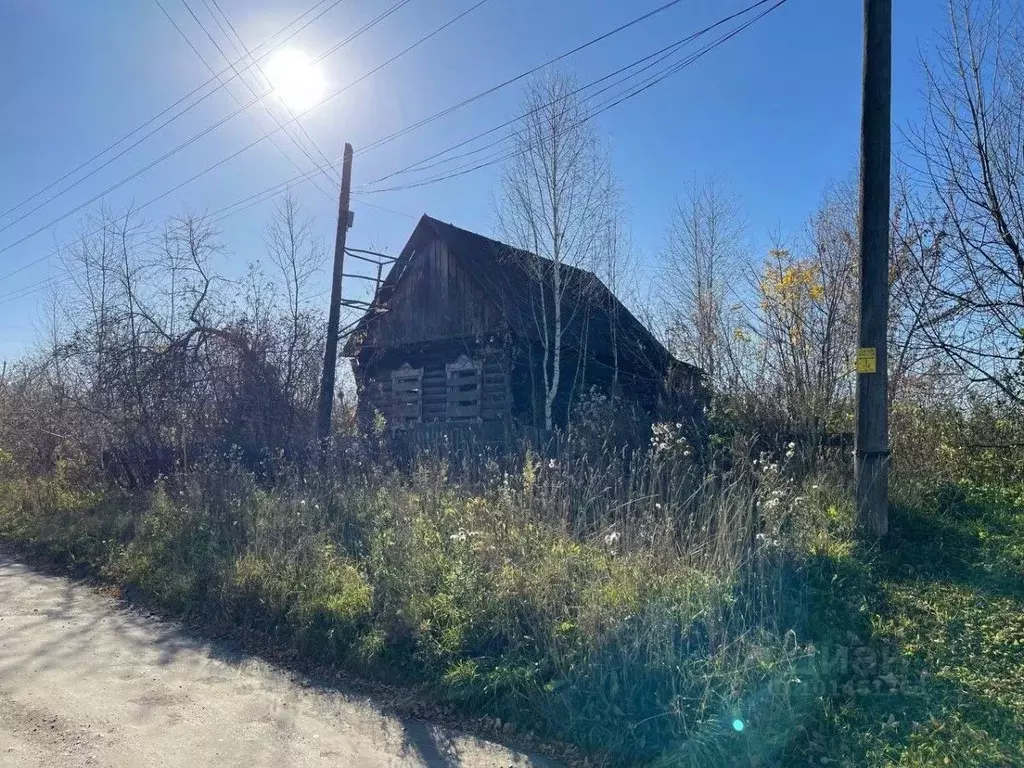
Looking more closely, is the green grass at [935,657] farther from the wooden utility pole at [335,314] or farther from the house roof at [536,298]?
the wooden utility pole at [335,314]

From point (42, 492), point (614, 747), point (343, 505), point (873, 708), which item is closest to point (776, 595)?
point (873, 708)

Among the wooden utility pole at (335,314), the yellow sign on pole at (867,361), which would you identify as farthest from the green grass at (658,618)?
the wooden utility pole at (335,314)

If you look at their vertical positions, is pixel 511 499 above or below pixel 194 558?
above

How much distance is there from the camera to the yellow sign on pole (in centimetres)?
616

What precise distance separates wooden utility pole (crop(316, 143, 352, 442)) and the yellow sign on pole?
10970 millimetres

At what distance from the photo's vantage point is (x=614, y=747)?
4152mm

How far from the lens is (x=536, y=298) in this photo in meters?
16.0

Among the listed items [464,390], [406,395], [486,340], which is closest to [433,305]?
[486,340]

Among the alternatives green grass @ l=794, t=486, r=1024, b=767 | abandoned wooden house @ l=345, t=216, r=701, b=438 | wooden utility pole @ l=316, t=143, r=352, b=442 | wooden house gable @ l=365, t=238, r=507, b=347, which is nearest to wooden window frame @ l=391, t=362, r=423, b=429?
abandoned wooden house @ l=345, t=216, r=701, b=438

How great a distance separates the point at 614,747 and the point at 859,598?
2270 millimetres

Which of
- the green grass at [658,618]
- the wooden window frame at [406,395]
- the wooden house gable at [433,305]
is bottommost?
the green grass at [658,618]

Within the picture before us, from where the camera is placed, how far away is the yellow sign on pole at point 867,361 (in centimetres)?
616

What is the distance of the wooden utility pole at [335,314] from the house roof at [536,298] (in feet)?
6.90

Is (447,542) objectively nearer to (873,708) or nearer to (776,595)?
(776,595)
